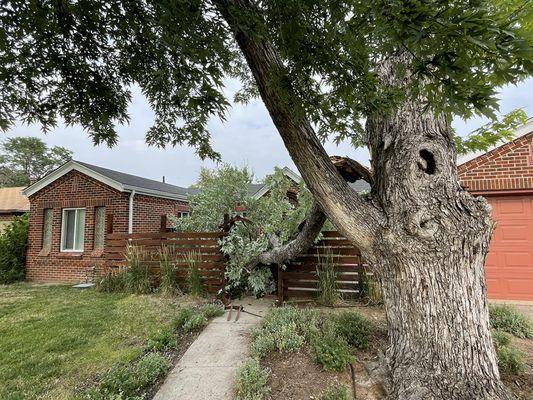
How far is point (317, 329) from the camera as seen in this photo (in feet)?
11.6

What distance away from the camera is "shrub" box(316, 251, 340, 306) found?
16.5ft

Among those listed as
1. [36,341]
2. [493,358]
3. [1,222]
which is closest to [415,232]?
[493,358]

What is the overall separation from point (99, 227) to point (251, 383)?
8497 millimetres

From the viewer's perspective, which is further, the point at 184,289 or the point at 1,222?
the point at 1,222

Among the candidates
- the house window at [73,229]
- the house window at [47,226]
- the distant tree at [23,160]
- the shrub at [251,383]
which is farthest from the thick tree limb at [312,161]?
the distant tree at [23,160]

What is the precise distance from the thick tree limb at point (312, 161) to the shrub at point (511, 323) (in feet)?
9.14

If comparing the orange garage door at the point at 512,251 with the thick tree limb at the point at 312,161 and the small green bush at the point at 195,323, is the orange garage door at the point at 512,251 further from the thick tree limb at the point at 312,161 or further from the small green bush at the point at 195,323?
the small green bush at the point at 195,323

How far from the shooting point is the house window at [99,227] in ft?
30.1

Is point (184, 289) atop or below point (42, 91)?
below

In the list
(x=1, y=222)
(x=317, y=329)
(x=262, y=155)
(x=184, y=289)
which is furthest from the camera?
(x=1, y=222)

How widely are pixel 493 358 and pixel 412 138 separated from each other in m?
2.10

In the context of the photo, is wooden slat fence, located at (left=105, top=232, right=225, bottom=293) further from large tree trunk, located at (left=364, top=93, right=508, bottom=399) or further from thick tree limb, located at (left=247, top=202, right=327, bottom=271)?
large tree trunk, located at (left=364, top=93, right=508, bottom=399)

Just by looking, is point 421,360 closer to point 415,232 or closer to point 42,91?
point 415,232

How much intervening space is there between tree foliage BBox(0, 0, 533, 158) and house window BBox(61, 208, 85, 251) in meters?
7.63
